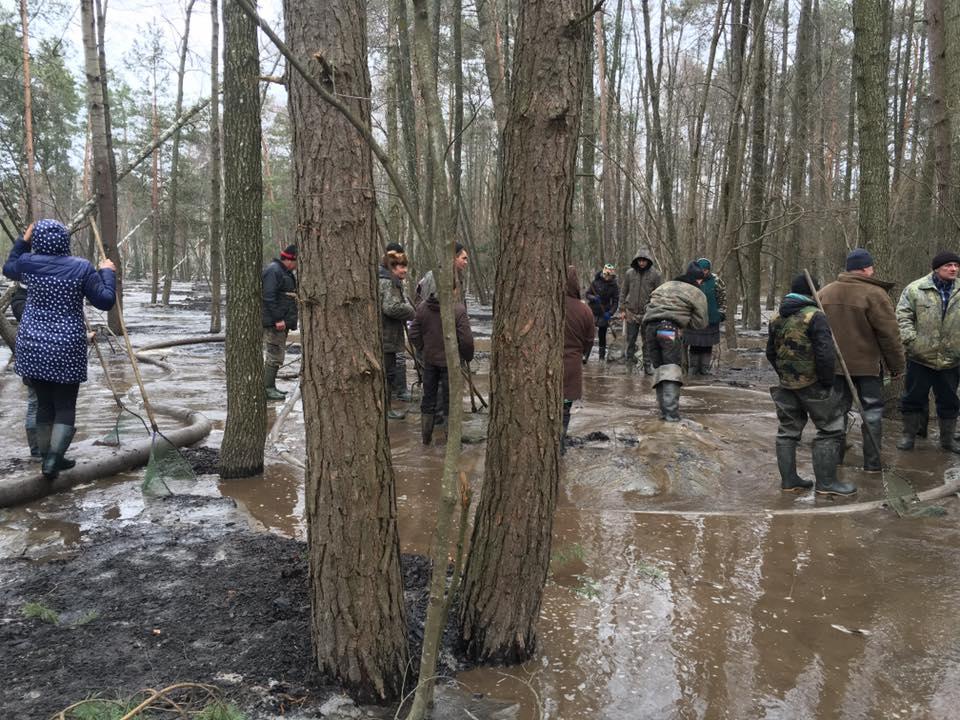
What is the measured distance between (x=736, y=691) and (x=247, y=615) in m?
2.23

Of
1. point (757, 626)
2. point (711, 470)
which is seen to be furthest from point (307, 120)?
point (711, 470)

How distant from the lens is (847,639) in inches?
139

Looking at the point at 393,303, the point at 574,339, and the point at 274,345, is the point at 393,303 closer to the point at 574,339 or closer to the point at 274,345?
the point at 274,345

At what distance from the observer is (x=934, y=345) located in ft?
23.1

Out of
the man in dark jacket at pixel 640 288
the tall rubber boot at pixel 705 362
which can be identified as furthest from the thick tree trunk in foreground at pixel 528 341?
the tall rubber boot at pixel 705 362

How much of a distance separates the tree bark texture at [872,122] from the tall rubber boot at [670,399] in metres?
2.72

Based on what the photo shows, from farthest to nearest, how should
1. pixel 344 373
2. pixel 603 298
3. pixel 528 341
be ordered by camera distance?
pixel 603 298
pixel 528 341
pixel 344 373

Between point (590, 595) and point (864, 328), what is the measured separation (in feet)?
13.3

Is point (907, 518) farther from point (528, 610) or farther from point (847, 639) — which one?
point (528, 610)

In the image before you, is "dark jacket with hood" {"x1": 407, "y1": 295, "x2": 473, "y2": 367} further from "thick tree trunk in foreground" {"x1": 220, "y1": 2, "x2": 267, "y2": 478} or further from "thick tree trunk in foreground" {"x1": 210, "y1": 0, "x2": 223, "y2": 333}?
"thick tree trunk in foreground" {"x1": 210, "y1": 0, "x2": 223, "y2": 333}

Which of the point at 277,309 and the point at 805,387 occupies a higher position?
the point at 277,309

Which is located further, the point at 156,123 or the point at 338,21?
the point at 156,123

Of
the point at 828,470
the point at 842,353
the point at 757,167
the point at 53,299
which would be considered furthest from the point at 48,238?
the point at 757,167

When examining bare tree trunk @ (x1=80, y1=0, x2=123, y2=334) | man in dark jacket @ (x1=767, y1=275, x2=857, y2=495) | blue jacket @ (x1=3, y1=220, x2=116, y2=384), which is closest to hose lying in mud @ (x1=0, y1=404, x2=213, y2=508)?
blue jacket @ (x1=3, y1=220, x2=116, y2=384)
